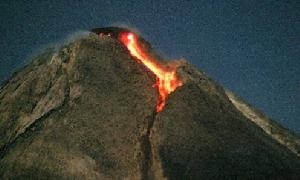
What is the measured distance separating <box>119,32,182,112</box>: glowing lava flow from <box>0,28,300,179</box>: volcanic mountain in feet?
0.21

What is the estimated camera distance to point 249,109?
73.4ft

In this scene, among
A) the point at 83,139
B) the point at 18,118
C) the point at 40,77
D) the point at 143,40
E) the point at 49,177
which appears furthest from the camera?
the point at 143,40

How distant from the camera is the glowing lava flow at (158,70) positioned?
60.4 feet

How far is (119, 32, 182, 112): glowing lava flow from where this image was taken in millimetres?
18422

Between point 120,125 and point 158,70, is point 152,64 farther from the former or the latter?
point 120,125

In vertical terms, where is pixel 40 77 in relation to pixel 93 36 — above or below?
below

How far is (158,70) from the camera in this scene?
1998 centimetres

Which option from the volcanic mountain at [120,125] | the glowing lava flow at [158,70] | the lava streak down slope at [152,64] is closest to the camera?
the volcanic mountain at [120,125]

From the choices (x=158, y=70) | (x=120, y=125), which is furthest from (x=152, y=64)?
(x=120, y=125)

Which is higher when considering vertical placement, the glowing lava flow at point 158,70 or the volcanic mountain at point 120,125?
the glowing lava flow at point 158,70

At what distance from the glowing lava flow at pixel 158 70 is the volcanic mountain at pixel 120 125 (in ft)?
0.21

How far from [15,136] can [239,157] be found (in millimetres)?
8979

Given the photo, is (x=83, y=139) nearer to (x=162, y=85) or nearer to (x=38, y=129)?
(x=38, y=129)

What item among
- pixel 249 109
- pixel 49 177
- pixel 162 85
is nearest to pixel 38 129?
pixel 49 177
